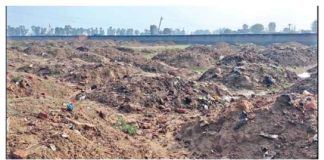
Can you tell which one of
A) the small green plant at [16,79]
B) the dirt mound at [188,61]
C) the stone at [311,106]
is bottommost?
the stone at [311,106]

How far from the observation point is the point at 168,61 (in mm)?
25250

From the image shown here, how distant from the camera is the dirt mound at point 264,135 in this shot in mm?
7254

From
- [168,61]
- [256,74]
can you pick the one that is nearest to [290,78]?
[256,74]

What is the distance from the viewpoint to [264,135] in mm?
7625

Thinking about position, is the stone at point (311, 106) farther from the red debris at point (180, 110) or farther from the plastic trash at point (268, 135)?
the red debris at point (180, 110)

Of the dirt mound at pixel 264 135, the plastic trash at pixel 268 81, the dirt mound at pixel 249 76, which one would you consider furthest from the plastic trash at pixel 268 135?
the plastic trash at pixel 268 81

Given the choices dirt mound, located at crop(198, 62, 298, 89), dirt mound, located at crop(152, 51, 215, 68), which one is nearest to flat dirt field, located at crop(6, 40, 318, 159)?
dirt mound, located at crop(198, 62, 298, 89)

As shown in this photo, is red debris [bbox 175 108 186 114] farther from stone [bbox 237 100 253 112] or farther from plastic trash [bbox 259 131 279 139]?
plastic trash [bbox 259 131 279 139]

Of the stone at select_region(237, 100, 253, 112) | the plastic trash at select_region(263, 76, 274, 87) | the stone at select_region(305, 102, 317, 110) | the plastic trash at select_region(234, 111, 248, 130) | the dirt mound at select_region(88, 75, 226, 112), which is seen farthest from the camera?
the plastic trash at select_region(263, 76, 274, 87)

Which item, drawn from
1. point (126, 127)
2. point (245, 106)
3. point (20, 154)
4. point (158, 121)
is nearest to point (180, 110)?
point (158, 121)

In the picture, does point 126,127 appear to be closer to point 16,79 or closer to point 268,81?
point 16,79

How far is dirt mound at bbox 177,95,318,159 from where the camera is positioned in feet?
23.8

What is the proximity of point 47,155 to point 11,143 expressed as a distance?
61 centimetres

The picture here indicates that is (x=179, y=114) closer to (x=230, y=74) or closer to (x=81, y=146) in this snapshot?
(x=81, y=146)
